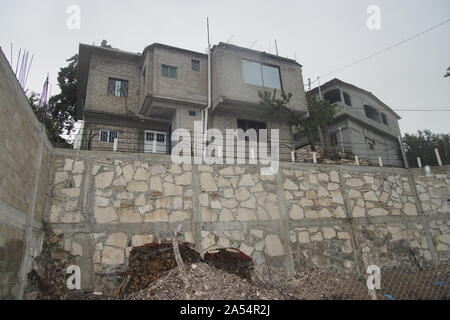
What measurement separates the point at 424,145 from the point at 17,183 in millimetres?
29814

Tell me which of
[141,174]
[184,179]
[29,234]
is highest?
[141,174]

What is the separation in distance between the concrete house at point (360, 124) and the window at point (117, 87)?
14344 millimetres

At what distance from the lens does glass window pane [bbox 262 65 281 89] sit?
621 inches

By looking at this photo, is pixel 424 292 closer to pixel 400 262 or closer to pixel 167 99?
pixel 400 262

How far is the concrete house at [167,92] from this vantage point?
13.9m

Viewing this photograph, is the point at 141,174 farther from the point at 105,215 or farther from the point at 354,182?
the point at 354,182

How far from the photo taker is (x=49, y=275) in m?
5.97

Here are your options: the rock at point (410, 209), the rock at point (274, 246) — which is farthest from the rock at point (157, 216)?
the rock at point (410, 209)

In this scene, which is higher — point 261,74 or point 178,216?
point 261,74

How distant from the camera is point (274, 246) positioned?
802 cm

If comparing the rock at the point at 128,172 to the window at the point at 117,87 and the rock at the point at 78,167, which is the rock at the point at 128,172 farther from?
the window at the point at 117,87

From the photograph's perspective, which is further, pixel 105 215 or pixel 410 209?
pixel 410 209

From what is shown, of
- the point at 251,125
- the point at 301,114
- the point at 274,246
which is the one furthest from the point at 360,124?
the point at 274,246

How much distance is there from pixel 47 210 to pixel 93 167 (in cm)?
152
